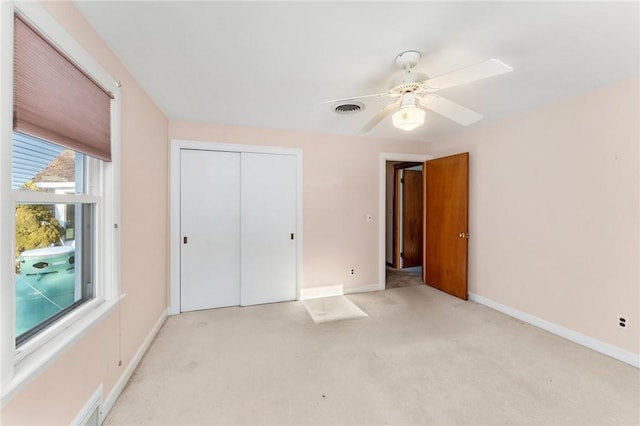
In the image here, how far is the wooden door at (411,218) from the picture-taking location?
5422mm

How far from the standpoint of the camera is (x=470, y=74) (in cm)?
144

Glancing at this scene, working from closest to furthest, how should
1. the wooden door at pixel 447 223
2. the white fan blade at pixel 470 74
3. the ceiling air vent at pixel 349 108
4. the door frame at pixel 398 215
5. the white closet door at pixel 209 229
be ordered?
1. the white fan blade at pixel 470 74
2. the ceiling air vent at pixel 349 108
3. the white closet door at pixel 209 229
4. the wooden door at pixel 447 223
5. the door frame at pixel 398 215

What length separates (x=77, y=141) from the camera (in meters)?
1.33

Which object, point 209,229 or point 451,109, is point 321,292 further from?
point 451,109

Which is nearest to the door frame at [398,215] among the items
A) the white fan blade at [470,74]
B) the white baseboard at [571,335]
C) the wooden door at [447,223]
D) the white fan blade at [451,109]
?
the wooden door at [447,223]

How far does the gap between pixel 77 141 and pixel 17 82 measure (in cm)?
37

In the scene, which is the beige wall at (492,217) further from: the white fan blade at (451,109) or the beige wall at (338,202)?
the white fan blade at (451,109)

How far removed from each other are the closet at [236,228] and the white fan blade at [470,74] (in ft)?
7.23

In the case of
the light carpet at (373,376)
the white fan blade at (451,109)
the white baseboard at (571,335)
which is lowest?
the light carpet at (373,376)

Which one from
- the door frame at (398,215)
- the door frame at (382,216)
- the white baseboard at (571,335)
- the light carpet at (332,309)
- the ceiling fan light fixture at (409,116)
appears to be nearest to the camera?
the ceiling fan light fixture at (409,116)

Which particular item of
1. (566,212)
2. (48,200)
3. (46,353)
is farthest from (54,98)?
(566,212)

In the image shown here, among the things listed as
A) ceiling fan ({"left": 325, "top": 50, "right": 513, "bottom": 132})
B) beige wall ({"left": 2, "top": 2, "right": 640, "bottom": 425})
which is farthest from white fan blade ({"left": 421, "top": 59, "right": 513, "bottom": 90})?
beige wall ({"left": 2, "top": 2, "right": 640, "bottom": 425})

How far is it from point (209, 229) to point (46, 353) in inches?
84.2

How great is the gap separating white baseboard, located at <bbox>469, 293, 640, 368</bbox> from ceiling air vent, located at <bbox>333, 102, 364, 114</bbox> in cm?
283
